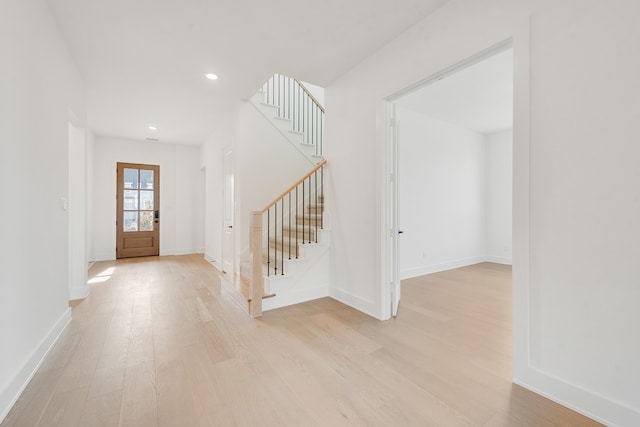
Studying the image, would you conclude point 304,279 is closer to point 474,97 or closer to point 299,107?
point 299,107

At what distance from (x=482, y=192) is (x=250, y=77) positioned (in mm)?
5214

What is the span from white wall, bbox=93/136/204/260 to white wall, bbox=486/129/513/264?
22.9 ft

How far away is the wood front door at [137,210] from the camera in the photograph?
650 centimetres

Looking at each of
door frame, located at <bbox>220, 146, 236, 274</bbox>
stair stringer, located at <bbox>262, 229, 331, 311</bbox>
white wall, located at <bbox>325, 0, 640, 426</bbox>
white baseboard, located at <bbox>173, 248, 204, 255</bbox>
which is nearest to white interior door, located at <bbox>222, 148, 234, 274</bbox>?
door frame, located at <bbox>220, 146, 236, 274</bbox>

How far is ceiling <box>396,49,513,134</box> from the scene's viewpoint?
3.28 m

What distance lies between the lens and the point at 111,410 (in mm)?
1562

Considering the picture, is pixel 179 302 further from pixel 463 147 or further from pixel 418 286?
pixel 463 147

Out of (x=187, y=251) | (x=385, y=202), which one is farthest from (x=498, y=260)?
(x=187, y=251)

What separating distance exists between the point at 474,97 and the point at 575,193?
3.13m

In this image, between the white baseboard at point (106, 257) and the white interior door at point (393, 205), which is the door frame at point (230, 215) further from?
the white baseboard at point (106, 257)

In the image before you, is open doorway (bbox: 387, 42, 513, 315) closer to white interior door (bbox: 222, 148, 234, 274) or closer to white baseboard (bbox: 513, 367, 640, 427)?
white baseboard (bbox: 513, 367, 640, 427)

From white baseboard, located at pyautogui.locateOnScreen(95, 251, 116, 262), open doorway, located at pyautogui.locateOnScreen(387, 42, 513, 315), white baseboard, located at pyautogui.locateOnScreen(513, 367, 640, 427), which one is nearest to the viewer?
white baseboard, located at pyautogui.locateOnScreen(513, 367, 640, 427)

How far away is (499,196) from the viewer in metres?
5.82

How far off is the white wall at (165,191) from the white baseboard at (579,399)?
283 inches
